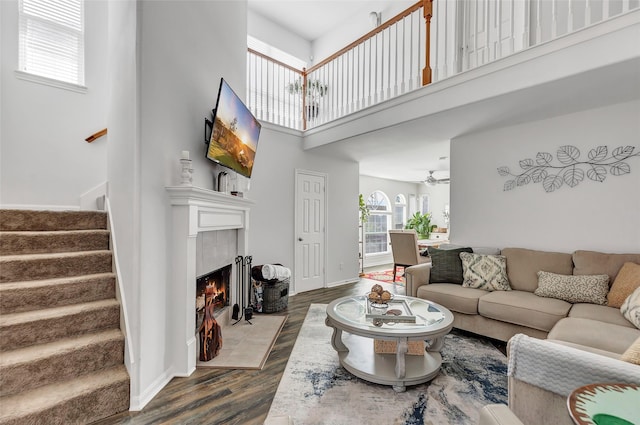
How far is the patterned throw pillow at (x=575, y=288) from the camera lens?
2.58 meters

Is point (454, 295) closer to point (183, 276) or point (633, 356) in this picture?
point (633, 356)

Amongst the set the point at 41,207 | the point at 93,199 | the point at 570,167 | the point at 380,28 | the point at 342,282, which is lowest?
the point at 342,282

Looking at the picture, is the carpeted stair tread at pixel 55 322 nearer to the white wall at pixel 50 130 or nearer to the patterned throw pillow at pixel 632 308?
the white wall at pixel 50 130

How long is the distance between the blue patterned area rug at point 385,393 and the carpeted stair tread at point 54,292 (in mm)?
1519

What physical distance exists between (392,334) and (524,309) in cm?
147

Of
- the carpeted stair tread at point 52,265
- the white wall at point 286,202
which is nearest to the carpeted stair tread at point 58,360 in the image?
the carpeted stair tread at point 52,265

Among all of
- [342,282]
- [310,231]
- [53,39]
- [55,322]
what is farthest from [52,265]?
[342,282]

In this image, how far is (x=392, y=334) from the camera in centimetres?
196

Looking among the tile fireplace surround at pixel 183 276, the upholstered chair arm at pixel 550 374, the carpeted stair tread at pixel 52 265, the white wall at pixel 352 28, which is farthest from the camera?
the white wall at pixel 352 28

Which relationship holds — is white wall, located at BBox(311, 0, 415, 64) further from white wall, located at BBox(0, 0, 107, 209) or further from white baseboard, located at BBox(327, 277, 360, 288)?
white baseboard, located at BBox(327, 277, 360, 288)

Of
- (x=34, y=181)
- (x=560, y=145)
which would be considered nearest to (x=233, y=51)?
(x=34, y=181)

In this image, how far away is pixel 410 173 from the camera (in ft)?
23.6

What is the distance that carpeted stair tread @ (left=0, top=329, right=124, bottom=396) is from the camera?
1.62m

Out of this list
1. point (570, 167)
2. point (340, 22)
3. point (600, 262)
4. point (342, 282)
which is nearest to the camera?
point (600, 262)
